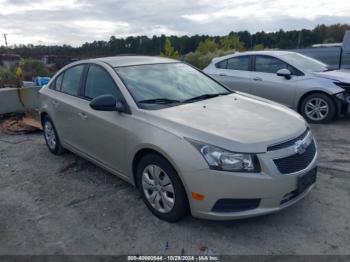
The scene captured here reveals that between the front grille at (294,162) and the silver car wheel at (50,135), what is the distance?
376 centimetres

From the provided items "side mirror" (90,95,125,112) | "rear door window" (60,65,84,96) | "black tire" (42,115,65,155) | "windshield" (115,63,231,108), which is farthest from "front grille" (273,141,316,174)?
"black tire" (42,115,65,155)

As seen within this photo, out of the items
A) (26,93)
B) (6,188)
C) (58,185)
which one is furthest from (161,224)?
(26,93)

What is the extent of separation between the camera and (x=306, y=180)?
3.09m

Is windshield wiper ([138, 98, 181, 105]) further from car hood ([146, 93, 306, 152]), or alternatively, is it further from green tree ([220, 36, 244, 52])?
green tree ([220, 36, 244, 52])

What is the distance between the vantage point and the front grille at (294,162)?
2.88 m

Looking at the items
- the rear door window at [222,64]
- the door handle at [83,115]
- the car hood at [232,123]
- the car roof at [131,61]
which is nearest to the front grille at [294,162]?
the car hood at [232,123]

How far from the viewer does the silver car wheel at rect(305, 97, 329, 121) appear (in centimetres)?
673

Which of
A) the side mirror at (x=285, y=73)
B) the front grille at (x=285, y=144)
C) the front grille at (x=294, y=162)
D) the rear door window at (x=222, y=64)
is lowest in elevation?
the front grille at (x=294, y=162)

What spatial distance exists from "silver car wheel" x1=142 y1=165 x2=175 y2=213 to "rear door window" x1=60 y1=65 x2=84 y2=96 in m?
1.83

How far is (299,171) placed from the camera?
2996 millimetres

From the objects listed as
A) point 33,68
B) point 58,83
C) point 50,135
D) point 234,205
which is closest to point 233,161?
point 234,205

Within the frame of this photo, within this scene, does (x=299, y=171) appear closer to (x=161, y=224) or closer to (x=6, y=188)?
(x=161, y=224)

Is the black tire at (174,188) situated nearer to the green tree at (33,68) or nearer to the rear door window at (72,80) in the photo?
the rear door window at (72,80)

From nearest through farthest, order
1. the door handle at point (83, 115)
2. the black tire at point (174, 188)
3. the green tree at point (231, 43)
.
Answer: the black tire at point (174, 188) → the door handle at point (83, 115) → the green tree at point (231, 43)
